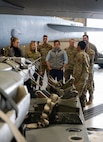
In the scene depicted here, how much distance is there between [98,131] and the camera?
340 cm

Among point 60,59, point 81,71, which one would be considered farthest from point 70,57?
point 81,71

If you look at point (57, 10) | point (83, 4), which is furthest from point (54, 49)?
point (83, 4)

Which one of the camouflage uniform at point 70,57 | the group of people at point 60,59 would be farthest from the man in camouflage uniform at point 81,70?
the camouflage uniform at point 70,57

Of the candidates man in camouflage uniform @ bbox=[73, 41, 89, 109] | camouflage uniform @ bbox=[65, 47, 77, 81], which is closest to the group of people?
camouflage uniform @ bbox=[65, 47, 77, 81]

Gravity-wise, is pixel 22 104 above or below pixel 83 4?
below

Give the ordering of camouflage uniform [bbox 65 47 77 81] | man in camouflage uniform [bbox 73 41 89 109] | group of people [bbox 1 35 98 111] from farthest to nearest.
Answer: camouflage uniform [bbox 65 47 77 81]
group of people [bbox 1 35 98 111]
man in camouflage uniform [bbox 73 41 89 109]

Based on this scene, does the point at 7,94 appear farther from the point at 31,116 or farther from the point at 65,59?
the point at 65,59

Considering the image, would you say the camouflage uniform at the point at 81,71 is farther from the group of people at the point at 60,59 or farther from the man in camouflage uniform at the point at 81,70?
the group of people at the point at 60,59

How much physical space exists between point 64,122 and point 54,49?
3.68 m

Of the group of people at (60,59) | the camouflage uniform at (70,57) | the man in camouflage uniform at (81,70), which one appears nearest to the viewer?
the man in camouflage uniform at (81,70)

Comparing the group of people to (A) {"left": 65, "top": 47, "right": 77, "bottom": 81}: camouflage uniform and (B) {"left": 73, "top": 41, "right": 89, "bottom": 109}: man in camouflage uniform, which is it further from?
(B) {"left": 73, "top": 41, "right": 89, "bottom": 109}: man in camouflage uniform

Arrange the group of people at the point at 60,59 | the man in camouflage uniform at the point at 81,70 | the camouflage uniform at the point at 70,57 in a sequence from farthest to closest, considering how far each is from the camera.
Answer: the camouflage uniform at the point at 70,57 < the group of people at the point at 60,59 < the man in camouflage uniform at the point at 81,70

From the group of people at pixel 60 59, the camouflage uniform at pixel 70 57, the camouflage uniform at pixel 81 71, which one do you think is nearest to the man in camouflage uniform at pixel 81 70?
the camouflage uniform at pixel 81 71

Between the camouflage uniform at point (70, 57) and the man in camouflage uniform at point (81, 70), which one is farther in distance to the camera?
the camouflage uniform at point (70, 57)
